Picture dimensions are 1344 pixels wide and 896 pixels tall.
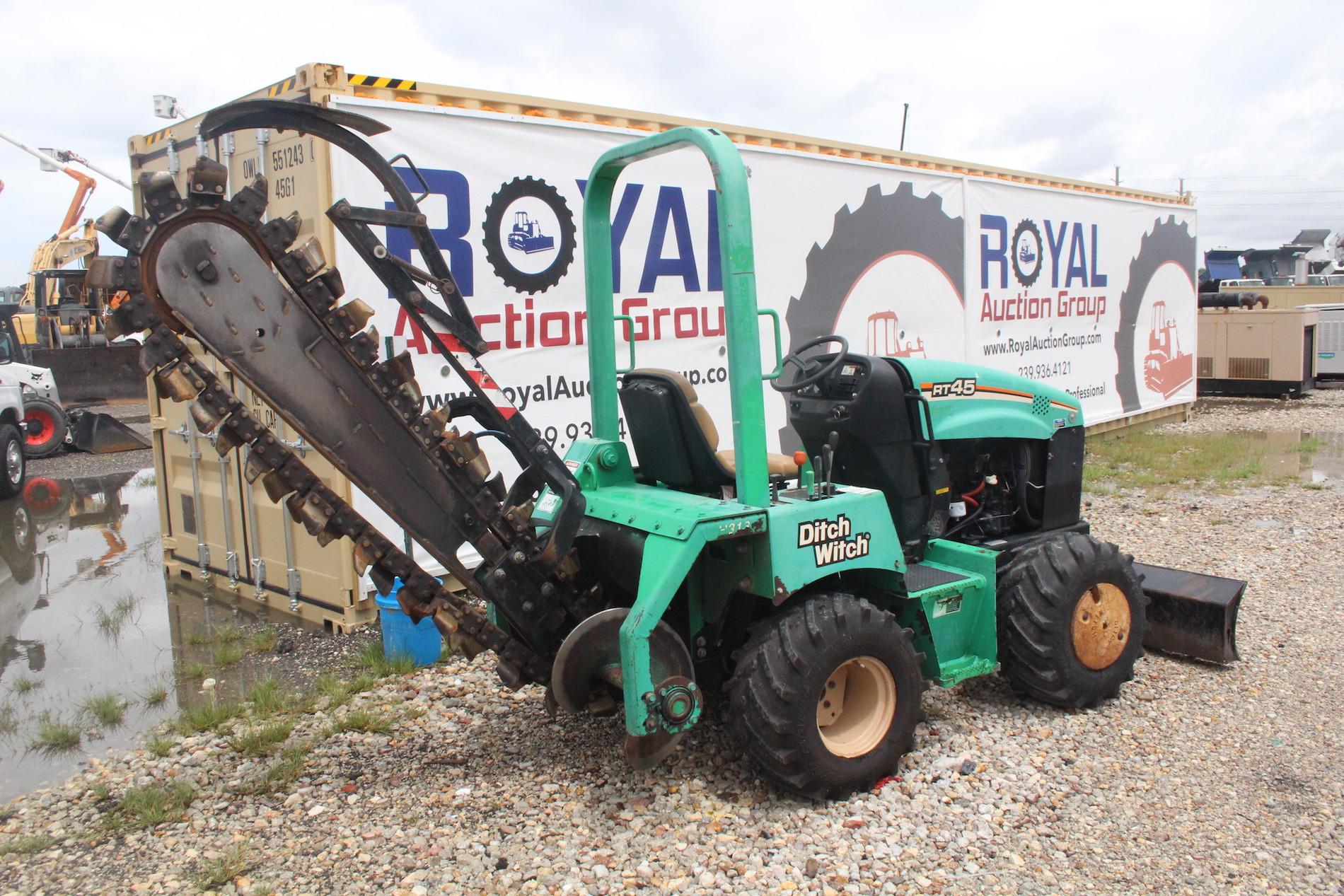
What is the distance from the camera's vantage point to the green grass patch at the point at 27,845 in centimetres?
322

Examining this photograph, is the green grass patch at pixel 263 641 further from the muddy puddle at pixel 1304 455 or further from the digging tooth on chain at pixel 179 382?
the muddy puddle at pixel 1304 455

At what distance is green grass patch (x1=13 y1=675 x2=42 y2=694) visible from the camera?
4.98m

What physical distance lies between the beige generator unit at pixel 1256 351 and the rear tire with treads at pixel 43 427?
17240 millimetres

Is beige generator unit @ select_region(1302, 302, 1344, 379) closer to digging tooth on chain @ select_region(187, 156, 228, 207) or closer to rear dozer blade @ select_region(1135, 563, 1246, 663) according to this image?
rear dozer blade @ select_region(1135, 563, 1246, 663)

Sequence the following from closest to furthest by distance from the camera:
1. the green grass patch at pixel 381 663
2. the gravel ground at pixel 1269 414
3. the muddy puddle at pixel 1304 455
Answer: the green grass patch at pixel 381 663
the muddy puddle at pixel 1304 455
the gravel ground at pixel 1269 414

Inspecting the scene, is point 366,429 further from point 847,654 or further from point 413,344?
point 413,344

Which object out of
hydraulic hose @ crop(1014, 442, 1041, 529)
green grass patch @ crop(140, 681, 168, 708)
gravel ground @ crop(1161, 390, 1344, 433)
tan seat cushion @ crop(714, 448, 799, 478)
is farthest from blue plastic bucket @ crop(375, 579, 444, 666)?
gravel ground @ crop(1161, 390, 1344, 433)

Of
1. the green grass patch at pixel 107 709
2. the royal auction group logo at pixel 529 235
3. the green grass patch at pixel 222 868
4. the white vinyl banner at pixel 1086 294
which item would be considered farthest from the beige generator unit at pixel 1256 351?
the green grass patch at pixel 222 868

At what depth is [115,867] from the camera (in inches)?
123

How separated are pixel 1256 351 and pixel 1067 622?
51.4ft

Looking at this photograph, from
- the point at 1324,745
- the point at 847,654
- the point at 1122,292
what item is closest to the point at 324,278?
the point at 847,654

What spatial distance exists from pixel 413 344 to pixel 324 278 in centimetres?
261

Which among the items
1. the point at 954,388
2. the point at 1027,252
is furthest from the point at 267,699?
the point at 1027,252

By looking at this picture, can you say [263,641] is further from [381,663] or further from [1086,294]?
[1086,294]
